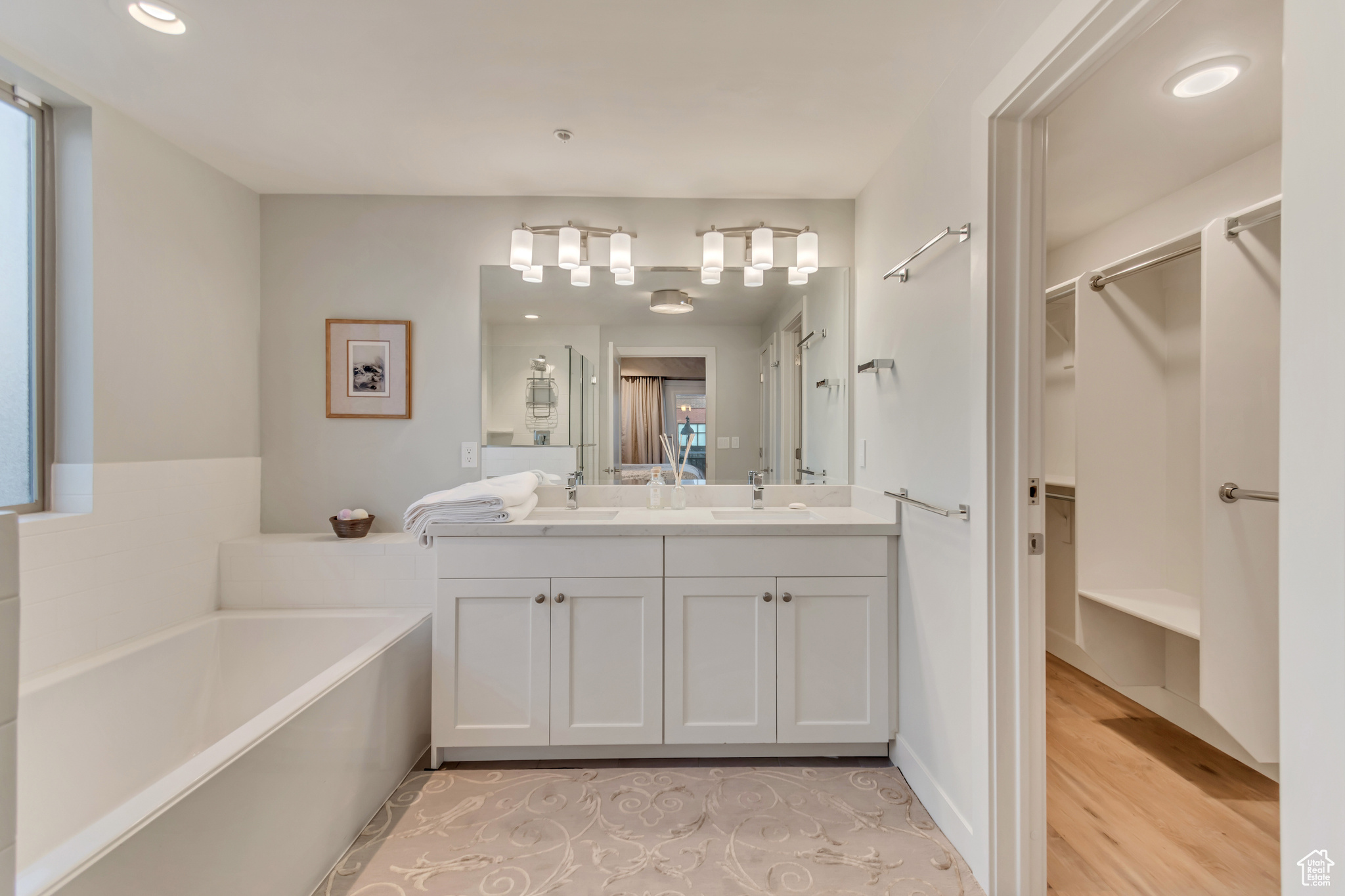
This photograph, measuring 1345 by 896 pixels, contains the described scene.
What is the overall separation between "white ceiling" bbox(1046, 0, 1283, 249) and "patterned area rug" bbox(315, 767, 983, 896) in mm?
1875

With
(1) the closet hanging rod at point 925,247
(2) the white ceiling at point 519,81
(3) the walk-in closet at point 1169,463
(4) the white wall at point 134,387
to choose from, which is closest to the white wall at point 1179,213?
(3) the walk-in closet at point 1169,463

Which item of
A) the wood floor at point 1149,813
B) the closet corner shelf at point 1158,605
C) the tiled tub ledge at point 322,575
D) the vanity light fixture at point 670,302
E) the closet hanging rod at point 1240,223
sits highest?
the closet hanging rod at point 1240,223

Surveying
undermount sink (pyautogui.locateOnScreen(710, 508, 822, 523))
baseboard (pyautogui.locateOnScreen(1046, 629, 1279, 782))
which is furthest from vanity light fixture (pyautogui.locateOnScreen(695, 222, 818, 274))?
baseboard (pyautogui.locateOnScreen(1046, 629, 1279, 782))

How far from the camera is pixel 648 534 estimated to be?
2055mm

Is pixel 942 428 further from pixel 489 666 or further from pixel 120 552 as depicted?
pixel 120 552

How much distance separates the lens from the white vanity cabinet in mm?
2027

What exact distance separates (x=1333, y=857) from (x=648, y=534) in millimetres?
1601

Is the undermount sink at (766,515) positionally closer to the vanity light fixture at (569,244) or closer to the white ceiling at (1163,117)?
the vanity light fixture at (569,244)

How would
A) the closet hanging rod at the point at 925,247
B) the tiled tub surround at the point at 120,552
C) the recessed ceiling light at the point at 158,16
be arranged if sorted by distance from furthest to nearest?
the tiled tub surround at the point at 120,552 < the closet hanging rod at the point at 925,247 < the recessed ceiling light at the point at 158,16

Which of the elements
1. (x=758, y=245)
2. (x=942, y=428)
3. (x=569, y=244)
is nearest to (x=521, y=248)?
(x=569, y=244)

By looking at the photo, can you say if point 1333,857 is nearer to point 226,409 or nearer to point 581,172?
point 581,172

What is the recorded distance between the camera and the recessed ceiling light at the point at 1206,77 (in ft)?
5.09

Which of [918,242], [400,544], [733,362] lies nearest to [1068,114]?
[918,242]

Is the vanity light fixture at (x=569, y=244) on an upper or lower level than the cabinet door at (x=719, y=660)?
upper
